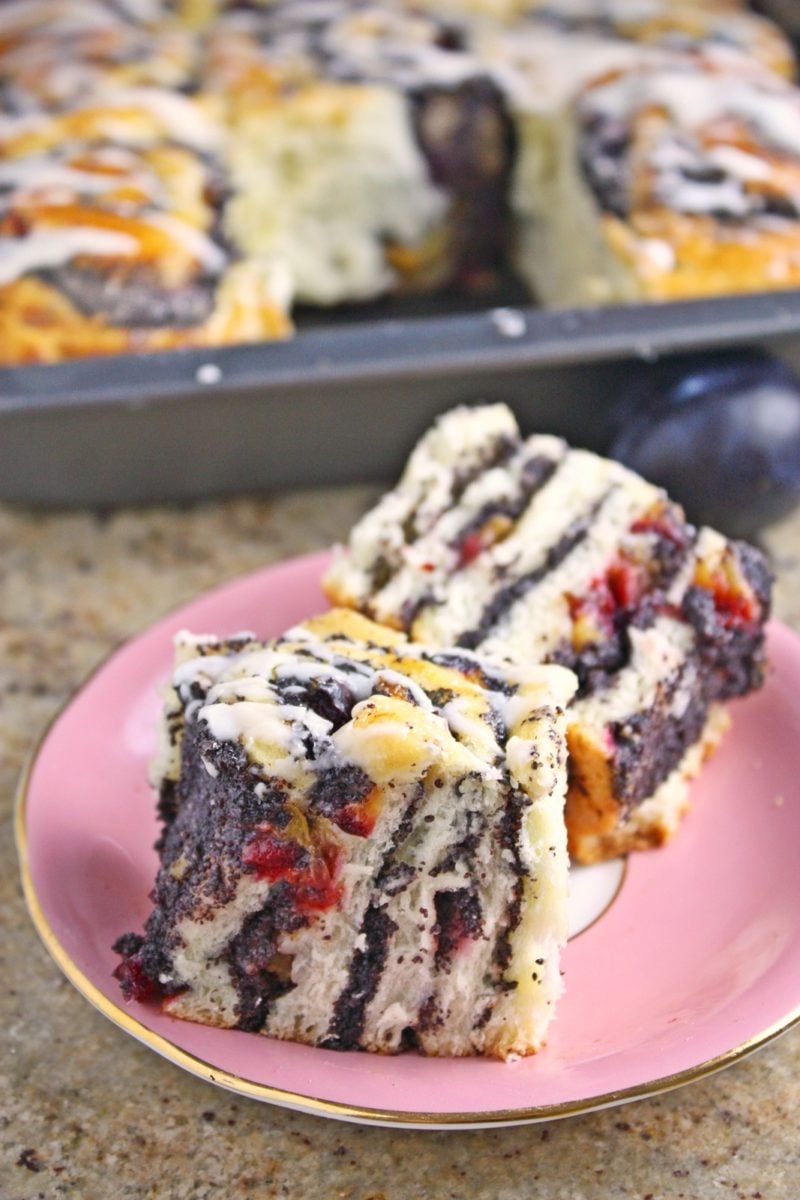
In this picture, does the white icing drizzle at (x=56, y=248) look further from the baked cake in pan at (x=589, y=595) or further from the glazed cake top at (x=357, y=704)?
the glazed cake top at (x=357, y=704)

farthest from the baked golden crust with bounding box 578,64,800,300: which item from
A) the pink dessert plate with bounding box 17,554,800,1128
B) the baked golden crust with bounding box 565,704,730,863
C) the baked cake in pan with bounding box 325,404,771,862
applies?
the baked golden crust with bounding box 565,704,730,863

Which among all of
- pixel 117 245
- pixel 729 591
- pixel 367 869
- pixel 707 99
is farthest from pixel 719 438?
pixel 367 869

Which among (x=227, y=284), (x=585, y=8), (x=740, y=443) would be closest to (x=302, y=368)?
(x=227, y=284)

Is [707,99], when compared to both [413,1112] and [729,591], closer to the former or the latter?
[729,591]

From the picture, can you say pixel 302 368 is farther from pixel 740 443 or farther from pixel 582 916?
pixel 582 916

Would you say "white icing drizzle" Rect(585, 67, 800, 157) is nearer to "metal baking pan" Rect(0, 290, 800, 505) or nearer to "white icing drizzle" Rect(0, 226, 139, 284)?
"metal baking pan" Rect(0, 290, 800, 505)
